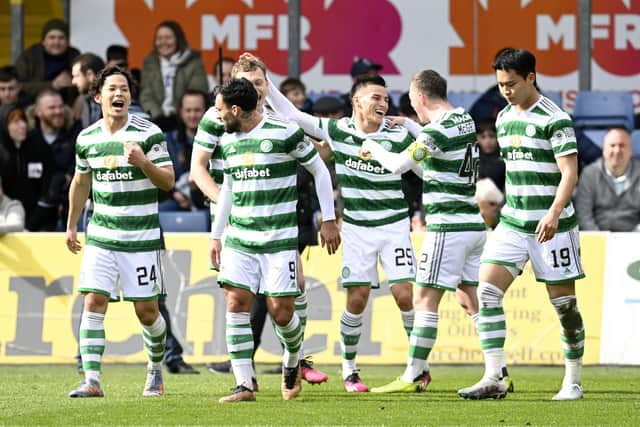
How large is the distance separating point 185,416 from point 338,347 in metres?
4.92

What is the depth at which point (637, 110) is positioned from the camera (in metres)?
19.7

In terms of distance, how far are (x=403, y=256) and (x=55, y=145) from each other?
5850mm

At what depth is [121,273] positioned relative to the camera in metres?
10.8

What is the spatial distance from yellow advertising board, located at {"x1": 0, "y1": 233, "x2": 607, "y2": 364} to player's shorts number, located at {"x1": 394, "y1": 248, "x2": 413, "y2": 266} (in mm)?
2846

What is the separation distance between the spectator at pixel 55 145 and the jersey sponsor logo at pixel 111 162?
4637 millimetres

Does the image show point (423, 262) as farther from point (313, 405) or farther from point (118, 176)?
point (118, 176)

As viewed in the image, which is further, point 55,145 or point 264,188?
point 55,145

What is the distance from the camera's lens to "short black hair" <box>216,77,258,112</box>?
33.6ft

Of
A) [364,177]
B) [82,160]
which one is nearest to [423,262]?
[364,177]

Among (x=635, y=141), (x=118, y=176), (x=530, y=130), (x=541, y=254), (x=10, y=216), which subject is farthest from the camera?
(x=635, y=141)

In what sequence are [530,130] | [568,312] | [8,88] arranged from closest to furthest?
[530,130]
[568,312]
[8,88]

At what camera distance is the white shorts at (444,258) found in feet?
35.6

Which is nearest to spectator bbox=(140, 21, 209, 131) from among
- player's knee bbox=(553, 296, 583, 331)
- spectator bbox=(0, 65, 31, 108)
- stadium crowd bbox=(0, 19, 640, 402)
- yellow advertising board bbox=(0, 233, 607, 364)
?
Answer: stadium crowd bbox=(0, 19, 640, 402)

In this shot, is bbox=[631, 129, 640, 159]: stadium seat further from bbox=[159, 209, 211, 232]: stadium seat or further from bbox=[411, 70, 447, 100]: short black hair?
bbox=[411, 70, 447, 100]: short black hair
